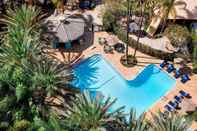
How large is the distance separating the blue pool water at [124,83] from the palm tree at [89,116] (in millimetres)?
7023

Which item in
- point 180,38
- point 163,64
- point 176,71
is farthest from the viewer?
point 180,38

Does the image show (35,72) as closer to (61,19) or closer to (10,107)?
(10,107)

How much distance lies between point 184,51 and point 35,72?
16143 millimetres

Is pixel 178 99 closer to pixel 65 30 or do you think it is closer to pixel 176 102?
pixel 176 102

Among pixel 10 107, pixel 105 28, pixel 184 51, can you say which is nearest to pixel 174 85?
pixel 184 51

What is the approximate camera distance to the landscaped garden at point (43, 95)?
28031 millimetres

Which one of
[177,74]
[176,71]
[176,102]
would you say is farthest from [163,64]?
[176,102]

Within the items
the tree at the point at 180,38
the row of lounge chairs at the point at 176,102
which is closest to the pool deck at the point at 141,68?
the row of lounge chairs at the point at 176,102

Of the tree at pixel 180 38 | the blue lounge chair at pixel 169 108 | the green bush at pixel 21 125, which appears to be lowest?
the blue lounge chair at pixel 169 108

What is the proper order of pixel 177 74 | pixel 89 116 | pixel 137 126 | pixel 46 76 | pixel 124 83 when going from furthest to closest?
1. pixel 177 74
2. pixel 124 83
3. pixel 46 76
4. pixel 89 116
5. pixel 137 126

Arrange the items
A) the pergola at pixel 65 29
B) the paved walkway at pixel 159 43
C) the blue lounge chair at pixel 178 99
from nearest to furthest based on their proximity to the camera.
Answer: the blue lounge chair at pixel 178 99
the pergola at pixel 65 29
the paved walkway at pixel 159 43

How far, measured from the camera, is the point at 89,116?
28109 mm

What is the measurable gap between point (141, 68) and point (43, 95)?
11.7 metres

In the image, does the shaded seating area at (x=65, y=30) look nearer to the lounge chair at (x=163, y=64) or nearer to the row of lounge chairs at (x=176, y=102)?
the lounge chair at (x=163, y=64)
